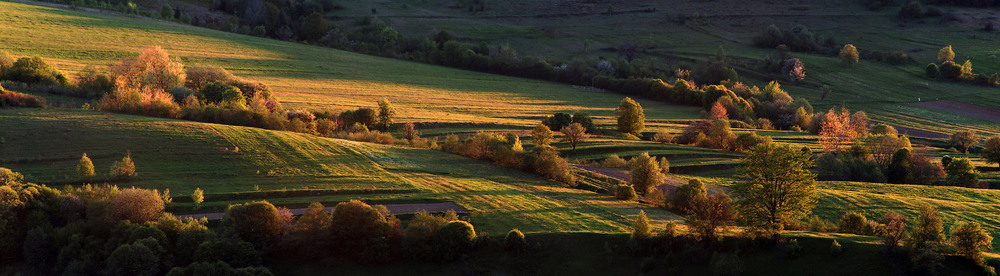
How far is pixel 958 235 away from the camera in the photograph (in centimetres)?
3591

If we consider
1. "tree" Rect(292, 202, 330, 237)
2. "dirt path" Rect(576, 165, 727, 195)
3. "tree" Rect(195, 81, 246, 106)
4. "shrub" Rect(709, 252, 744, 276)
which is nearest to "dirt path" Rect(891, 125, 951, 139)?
"dirt path" Rect(576, 165, 727, 195)

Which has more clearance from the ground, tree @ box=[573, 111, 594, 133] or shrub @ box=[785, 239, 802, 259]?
tree @ box=[573, 111, 594, 133]

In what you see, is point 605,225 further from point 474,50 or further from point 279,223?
point 474,50

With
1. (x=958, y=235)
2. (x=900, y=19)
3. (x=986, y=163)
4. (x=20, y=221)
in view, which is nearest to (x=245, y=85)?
(x=20, y=221)

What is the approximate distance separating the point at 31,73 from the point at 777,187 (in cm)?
8752

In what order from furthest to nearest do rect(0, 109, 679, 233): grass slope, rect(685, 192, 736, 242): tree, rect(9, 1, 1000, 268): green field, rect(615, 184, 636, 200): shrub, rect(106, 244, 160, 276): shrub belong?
rect(615, 184, 636, 200): shrub < rect(9, 1, 1000, 268): green field < rect(0, 109, 679, 233): grass slope < rect(685, 192, 736, 242): tree < rect(106, 244, 160, 276): shrub

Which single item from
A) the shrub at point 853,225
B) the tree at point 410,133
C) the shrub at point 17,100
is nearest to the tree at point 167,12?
the shrub at point 17,100

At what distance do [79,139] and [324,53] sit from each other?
8835 centimetres

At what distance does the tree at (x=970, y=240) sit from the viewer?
35.3 metres

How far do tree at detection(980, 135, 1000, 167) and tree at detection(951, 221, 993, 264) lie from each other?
5417 centimetres

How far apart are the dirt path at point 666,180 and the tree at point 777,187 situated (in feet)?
54.4

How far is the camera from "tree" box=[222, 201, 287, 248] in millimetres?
45188

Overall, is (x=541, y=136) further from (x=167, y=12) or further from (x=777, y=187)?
(x=167, y=12)

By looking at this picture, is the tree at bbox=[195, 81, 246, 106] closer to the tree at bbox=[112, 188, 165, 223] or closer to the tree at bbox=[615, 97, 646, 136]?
the tree at bbox=[112, 188, 165, 223]
